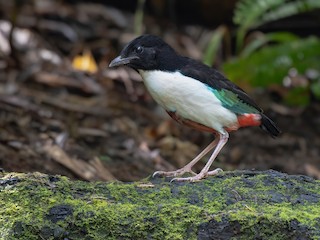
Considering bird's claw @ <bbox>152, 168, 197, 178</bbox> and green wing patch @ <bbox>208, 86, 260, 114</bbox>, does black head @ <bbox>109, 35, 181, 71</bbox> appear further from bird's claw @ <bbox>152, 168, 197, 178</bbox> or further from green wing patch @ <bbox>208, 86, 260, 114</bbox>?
bird's claw @ <bbox>152, 168, 197, 178</bbox>

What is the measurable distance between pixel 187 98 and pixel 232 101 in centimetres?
38

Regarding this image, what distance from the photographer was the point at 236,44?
10180 mm

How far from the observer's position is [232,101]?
16.8 feet

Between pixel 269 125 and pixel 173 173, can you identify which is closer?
pixel 173 173

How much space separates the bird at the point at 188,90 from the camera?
16.2 feet

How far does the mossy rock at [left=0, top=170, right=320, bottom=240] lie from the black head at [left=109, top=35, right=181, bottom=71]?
1115 millimetres

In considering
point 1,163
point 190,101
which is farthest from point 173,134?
point 190,101

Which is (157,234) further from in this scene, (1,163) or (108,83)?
(108,83)

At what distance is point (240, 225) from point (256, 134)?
16.5ft

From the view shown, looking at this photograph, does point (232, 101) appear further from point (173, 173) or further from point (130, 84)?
point (130, 84)

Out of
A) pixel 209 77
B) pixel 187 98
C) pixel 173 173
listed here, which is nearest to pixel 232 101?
pixel 209 77

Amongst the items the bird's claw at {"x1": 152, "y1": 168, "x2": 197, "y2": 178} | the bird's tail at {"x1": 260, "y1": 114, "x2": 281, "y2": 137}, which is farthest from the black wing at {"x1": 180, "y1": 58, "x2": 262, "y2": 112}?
the bird's claw at {"x1": 152, "y1": 168, "x2": 197, "y2": 178}

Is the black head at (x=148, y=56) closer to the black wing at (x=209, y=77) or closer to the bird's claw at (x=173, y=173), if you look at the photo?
the black wing at (x=209, y=77)

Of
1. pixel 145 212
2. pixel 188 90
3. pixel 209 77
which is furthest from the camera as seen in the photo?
pixel 209 77
